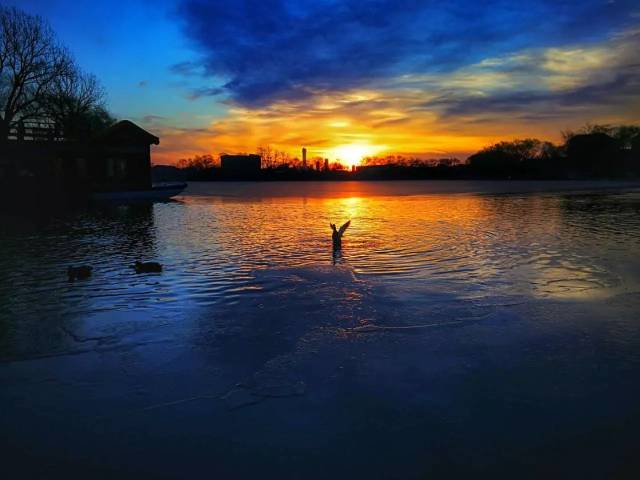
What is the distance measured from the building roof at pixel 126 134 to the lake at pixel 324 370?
33.0 m

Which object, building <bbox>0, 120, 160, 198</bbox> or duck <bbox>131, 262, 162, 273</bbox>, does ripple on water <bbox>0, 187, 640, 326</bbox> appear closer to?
duck <bbox>131, 262, 162, 273</bbox>

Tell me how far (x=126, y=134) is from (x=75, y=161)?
15.5 feet

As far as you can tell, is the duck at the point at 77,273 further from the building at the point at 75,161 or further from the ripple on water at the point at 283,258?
the building at the point at 75,161

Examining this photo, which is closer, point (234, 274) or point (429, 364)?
point (429, 364)

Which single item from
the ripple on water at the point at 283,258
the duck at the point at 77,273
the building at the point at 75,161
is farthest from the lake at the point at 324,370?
the building at the point at 75,161

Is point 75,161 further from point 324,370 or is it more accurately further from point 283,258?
point 324,370

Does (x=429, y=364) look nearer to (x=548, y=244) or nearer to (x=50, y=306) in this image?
(x=50, y=306)

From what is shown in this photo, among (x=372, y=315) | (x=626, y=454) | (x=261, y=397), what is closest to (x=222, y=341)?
(x=261, y=397)

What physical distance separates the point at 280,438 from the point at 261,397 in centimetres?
80

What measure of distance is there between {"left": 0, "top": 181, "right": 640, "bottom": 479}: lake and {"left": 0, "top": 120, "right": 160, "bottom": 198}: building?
2978 cm

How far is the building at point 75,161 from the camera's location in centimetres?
3672

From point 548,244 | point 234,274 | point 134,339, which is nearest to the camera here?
point 134,339

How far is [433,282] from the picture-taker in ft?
32.0

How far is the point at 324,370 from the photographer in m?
5.34
